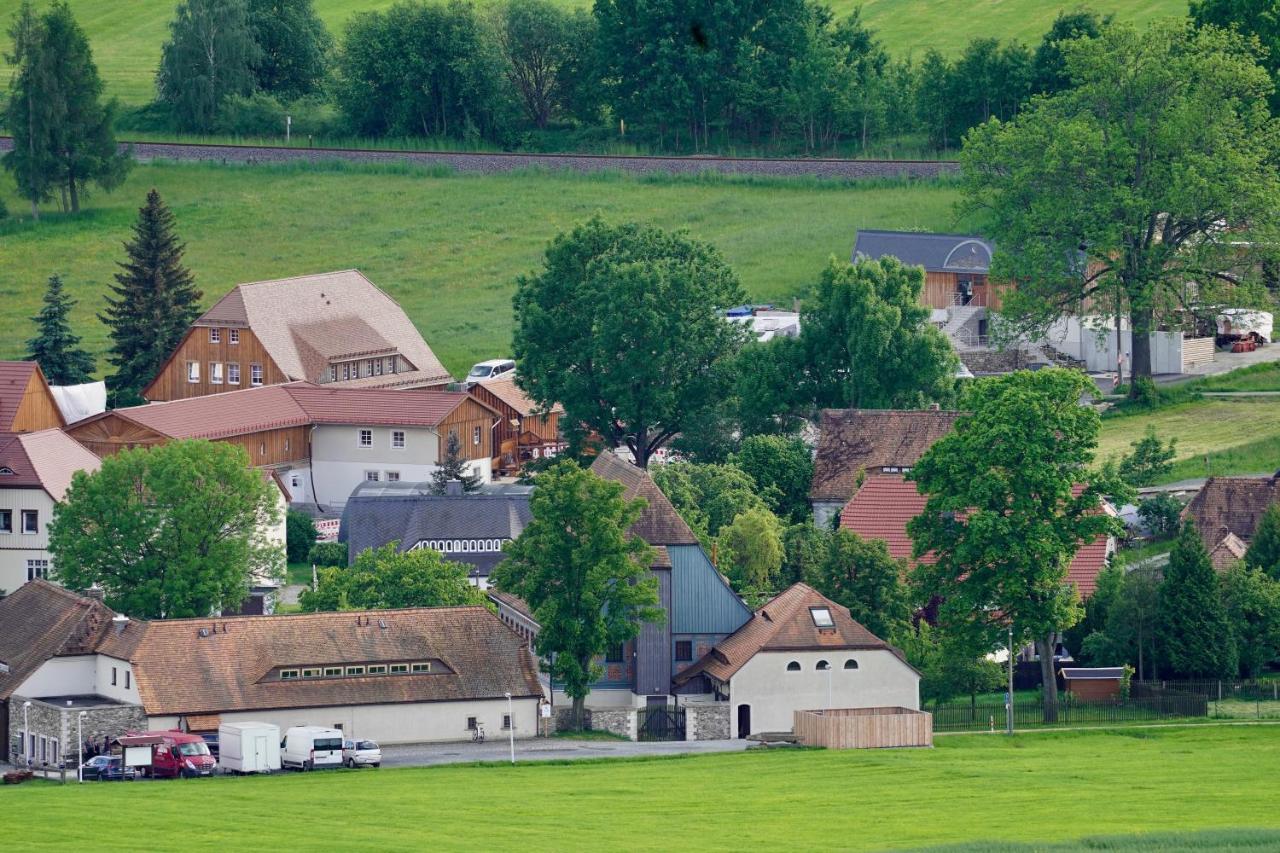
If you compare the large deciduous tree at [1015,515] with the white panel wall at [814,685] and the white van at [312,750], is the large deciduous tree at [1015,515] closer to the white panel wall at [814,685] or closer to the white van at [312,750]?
the white panel wall at [814,685]

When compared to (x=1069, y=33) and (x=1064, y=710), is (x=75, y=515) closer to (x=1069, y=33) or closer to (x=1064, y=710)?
(x=1064, y=710)

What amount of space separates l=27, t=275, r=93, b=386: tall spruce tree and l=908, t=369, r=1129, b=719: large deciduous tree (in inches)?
2036

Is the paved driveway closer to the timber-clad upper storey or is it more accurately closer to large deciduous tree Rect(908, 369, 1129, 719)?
large deciduous tree Rect(908, 369, 1129, 719)

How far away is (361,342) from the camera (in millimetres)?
128875

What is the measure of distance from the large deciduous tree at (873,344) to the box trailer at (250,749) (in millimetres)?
39368

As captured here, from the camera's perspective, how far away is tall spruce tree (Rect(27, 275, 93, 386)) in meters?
126

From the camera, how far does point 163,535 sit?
88.8m

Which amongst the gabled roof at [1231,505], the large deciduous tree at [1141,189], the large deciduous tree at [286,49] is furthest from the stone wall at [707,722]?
the large deciduous tree at [286,49]

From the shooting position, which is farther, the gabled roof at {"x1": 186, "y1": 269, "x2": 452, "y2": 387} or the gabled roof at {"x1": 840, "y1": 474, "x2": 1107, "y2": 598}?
the gabled roof at {"x1": 186, "y1": 269, "x2": 452, "y2": 387}

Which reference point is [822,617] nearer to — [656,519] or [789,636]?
[789,636]

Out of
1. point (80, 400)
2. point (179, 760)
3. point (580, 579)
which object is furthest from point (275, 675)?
point (80, 400)

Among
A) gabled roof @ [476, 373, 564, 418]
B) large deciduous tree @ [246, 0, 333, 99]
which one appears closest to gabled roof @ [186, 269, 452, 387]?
gabled roof @ [476, 373, 564, 418]

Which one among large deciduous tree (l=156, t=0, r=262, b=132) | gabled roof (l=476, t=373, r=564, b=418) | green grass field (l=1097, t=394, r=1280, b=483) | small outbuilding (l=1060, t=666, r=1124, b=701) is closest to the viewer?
small outbuilding (l=1060, t=666, r=1124, b=701)

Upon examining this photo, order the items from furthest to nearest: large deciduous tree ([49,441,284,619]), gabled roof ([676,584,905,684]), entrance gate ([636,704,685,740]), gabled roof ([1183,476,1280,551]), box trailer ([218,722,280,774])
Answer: gabled roof ([1183,476,1280,551]) < large deciduous tree ([49,441,284,619]) < gabled roof ([676,584,905,684]) < entrance gate ([636,704,685,740]) < box trailer ([218,722,280,774])
